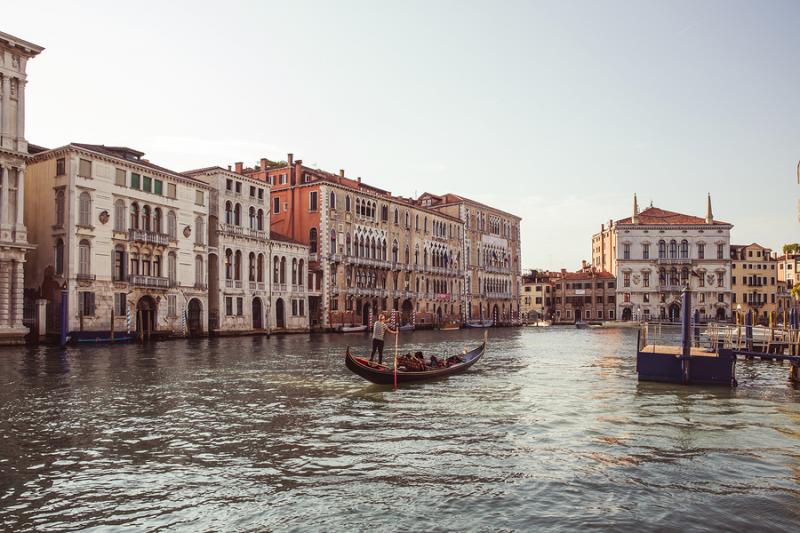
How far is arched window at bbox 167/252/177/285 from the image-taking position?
129 ft

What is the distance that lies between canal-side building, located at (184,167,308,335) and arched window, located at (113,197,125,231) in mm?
7184

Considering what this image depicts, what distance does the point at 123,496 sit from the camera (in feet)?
24.1

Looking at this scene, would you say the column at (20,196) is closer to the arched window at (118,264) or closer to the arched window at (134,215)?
the arched window at (118,264)

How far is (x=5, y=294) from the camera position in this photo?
1216 inches

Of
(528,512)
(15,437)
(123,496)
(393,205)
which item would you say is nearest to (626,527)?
(528,512)

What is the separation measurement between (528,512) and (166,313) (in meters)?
35.3

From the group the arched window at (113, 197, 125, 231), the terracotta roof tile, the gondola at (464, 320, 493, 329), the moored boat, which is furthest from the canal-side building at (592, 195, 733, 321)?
the arched window at (113, 197, 125, 231)

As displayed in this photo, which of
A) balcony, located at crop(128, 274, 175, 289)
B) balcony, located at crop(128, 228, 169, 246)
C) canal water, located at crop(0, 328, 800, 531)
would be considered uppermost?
balcony, located at crop(128, 228, 169, 246)

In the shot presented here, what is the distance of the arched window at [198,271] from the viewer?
41.3 metres

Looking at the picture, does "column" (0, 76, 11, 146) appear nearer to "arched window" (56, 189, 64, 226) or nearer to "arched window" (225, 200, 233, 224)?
"arched window" (56, 189, 64, 226)

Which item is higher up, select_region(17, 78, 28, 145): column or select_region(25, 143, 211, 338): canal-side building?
select_region(17, 78, 28, 145): column

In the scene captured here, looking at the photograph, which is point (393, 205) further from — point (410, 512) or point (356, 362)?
point (410, 512)

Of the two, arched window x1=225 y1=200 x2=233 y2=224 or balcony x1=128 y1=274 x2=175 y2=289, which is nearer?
balcony x1=128 y1=274 x2=175 y2=289

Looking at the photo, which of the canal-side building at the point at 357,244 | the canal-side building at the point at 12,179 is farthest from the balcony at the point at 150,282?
the canal-side building at the point at 357,244
